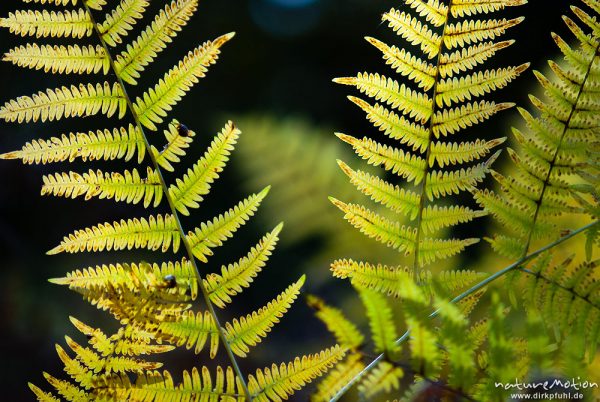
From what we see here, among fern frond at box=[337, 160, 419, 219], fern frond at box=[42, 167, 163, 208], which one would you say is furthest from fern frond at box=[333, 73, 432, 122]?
fern frond at box=[42, 167, 163, 208]

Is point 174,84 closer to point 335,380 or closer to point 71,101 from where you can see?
point 71,101

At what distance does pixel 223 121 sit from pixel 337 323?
2871 millimetres

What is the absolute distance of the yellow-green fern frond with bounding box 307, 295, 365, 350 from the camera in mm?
511

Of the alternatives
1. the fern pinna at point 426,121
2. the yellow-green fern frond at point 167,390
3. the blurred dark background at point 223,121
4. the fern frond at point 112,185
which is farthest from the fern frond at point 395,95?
the blurred dark background at point 223,121

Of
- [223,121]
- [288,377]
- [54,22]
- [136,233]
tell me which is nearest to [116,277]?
[136,233]

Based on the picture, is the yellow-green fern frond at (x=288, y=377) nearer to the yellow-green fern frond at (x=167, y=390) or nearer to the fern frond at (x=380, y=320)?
the yellow-green fern frond at (x=167, y=390)

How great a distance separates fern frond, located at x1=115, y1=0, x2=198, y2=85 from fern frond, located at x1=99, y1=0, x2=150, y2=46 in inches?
0.9

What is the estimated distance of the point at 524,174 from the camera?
32.1 inches

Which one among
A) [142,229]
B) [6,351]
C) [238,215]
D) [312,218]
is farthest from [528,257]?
[6,351]

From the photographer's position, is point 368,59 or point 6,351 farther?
point 368,59

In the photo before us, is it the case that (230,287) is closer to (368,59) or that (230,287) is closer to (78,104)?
(78,104)

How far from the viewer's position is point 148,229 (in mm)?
768

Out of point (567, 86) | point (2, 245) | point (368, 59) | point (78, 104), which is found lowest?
point (2, 245)

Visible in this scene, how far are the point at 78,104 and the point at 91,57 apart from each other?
7 centimetres
